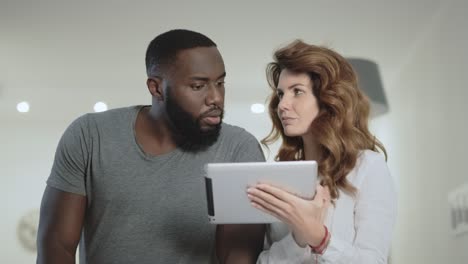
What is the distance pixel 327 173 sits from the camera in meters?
1.17

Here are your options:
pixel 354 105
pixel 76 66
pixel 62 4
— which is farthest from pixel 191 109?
pixel 76 66

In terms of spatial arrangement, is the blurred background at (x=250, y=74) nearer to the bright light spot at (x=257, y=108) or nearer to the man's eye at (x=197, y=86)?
the bright light spot at (x=257, y=108)

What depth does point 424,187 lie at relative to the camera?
3.18 metres

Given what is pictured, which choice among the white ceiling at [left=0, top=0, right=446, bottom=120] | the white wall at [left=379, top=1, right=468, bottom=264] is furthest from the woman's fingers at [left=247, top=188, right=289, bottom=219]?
the white ceiling at [left=0, top=0, right=446, bottom=120]

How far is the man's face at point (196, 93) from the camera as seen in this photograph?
1.20 meters

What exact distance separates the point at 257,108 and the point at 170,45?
10.3 feet

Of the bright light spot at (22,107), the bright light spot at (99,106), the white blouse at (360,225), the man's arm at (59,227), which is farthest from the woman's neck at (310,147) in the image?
the bright light spot at (22,107)

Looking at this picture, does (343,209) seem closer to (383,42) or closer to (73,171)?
(73,171)

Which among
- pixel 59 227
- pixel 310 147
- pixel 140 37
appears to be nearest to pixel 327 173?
pixel 310 147

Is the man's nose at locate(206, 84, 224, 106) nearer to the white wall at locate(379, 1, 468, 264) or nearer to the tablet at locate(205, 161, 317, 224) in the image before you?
the tablet at locate(205, 161, 317, 224)

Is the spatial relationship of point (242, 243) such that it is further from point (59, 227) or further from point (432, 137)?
point (432, 137)

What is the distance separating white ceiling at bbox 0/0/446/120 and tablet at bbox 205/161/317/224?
2.11 metres

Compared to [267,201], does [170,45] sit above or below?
above

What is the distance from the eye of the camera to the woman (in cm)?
103
